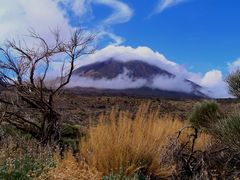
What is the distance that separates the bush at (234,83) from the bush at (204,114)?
28.0 inches

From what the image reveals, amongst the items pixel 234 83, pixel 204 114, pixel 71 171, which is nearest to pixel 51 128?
pixel 71 171

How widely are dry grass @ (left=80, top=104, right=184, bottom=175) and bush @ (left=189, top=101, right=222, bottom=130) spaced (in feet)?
16.6

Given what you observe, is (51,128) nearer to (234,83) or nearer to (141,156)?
(141,156)

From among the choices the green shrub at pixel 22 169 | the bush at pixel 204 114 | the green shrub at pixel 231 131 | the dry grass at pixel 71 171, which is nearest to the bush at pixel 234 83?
the bush at pixel 204 114

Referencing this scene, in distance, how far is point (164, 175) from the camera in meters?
9.37

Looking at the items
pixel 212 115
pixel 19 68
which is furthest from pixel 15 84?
pixel 212 115

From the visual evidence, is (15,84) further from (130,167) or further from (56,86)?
(130,167)

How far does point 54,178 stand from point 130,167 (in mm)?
1576

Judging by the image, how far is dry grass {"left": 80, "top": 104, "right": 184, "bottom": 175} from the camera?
9.19 m

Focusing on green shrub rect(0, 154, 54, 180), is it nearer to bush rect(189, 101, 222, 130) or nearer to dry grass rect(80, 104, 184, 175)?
dry grass rect(80, 104, 184, 175)

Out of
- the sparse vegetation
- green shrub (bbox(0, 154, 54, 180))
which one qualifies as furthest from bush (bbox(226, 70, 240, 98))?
green shrub (bbox(0, 154, 54, 180))

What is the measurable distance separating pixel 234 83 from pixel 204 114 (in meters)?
1.30

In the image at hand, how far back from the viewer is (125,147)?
9344 millimetres

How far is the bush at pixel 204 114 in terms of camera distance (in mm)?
15326
